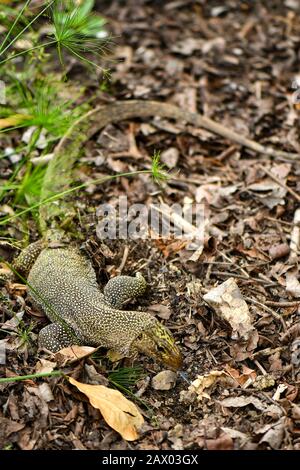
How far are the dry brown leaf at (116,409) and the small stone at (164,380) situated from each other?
366 mm

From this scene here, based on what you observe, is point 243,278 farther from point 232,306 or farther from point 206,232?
point 206,232

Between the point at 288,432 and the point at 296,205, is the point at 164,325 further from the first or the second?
the point at 296,205

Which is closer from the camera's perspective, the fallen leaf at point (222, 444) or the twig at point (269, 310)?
the fallen leaf at point (222, 444)

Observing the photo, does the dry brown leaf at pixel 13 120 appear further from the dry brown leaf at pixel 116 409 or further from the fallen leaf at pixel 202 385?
the fallen leaf at pixel 202 385

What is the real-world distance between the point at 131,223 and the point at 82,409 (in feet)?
7.67

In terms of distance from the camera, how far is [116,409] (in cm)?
488

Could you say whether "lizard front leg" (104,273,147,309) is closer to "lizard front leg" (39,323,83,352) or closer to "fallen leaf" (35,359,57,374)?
"lizard front leg" (39,323,83,352)

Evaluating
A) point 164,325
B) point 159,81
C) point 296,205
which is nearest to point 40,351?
point 164,325

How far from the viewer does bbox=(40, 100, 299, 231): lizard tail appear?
661 centimetres

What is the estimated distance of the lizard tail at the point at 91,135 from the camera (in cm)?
661

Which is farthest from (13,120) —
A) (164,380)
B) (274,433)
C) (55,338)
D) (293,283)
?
(274,433)

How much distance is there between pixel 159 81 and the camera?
8.95 m

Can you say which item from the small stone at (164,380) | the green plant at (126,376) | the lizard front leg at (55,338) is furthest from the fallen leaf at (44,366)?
the small stone at (164,380)

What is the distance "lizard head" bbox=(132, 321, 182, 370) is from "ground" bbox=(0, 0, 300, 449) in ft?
0.60
